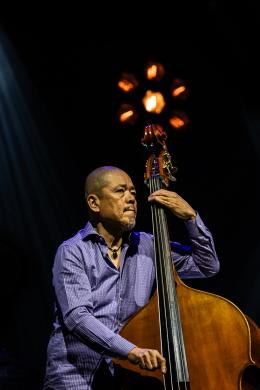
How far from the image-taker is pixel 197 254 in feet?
8.67

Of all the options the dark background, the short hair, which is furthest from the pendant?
the dark background

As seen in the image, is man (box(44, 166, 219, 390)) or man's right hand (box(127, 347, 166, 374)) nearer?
man's right hand (box(127, 347, 166, 374))

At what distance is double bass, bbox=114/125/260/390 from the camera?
1.85 meters

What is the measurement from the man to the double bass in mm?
113

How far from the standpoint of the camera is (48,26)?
4855 millimetres

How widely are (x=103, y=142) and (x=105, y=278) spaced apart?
253cm

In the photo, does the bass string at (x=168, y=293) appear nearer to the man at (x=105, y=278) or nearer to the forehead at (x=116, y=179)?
the man at (x=105, y=278)

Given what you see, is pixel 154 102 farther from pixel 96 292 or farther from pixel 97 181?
pixel 96 292

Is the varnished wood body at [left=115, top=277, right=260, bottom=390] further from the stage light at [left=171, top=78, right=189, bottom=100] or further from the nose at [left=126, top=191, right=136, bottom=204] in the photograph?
the stage light at [left=171, top=78, right=189, bottom=100]

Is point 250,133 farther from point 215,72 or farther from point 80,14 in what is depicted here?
point 80,14

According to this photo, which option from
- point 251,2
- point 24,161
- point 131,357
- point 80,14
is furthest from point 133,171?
point 131,357

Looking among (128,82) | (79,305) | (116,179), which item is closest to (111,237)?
(116,179)

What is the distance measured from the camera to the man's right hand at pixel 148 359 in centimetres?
178

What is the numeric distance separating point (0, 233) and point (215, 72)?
10.1ft
